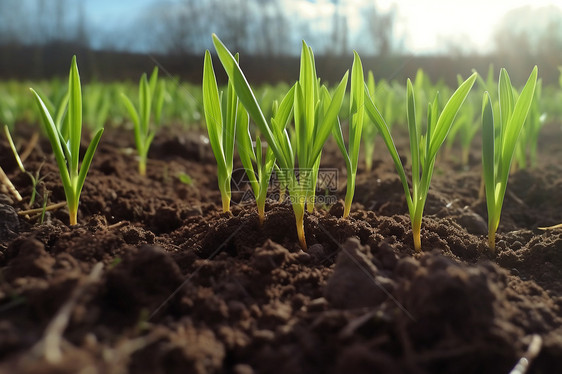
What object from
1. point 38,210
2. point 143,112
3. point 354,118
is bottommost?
point 38,210

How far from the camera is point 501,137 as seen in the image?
3.90 ft

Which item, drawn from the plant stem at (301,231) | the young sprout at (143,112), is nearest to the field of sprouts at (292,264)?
the plant stem at (301,231)

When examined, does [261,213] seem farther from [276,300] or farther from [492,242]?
[492,242]

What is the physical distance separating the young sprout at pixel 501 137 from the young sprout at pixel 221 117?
27.0 inches

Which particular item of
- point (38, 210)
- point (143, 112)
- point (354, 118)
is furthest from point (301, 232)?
Answer: point (143, 112)

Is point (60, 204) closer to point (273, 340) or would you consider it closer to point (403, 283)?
point (273, 340)

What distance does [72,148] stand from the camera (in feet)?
4.24

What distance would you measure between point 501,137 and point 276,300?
2.70 ft

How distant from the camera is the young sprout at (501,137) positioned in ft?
3.63

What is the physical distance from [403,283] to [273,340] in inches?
10.3

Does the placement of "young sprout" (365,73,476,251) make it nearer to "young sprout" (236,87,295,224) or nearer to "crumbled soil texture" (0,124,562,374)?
"crumbled soil texture" (0,124,562,374)

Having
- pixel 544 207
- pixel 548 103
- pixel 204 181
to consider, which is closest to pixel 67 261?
pixel 204 181

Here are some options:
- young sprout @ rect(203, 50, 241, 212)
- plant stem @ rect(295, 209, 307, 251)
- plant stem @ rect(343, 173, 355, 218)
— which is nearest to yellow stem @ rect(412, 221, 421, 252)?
plant stem @ rect(343, 173, 355, 218)

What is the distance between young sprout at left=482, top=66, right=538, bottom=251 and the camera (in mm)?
1107
